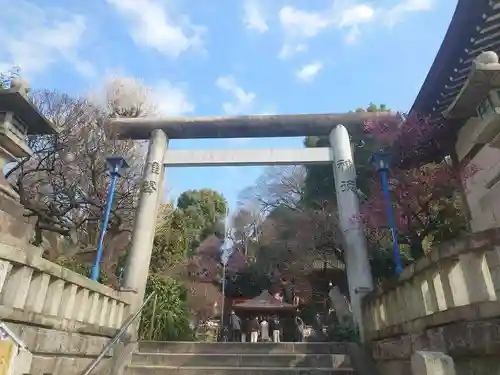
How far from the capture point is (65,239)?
13.9 meters

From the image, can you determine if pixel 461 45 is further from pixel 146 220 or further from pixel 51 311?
pixel 146 220

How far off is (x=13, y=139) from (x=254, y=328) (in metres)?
11.7

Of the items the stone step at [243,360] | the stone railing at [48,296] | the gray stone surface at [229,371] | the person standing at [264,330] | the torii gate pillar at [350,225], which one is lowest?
the gray stone surface at [229,371]

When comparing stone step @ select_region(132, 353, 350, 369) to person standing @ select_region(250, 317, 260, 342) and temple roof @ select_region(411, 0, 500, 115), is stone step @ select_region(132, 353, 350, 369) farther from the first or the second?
person standing @ select_region(250, 317, 260, 342)

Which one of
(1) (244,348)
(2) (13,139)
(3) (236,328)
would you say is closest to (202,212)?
(3) (236,328)

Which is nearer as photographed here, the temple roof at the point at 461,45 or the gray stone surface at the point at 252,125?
the temple roof at the point at 461,45

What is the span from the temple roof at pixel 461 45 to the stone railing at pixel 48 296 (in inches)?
233

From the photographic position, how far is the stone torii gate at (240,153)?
332 inches

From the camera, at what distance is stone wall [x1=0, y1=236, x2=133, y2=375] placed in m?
3.37

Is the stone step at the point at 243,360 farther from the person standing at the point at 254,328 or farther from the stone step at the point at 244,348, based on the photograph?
the person standing at the point at 254,328

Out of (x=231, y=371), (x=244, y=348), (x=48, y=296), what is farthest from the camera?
(x=244, y=348)

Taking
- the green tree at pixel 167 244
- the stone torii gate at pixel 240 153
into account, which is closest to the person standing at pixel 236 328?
the green tree at pixel 167 244

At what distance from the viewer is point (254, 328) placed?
44.7 ft

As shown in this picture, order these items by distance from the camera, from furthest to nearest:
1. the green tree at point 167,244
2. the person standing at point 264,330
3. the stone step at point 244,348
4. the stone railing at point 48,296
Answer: the green tree at point 167,244, the person standing at point 264,330, the stone step at point 244,348, the stone railing at point 48,296
